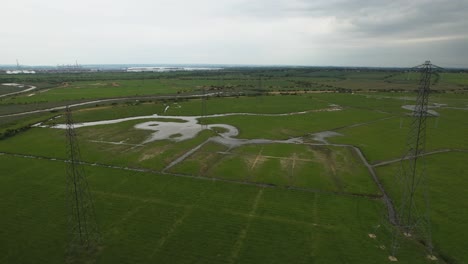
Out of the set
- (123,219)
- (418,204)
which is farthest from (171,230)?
(418,204)

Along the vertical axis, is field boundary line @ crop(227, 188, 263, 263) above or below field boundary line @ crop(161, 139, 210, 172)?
below

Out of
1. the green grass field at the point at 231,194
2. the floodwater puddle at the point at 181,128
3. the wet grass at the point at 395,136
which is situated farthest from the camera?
the floodwater puddle at the point at 181,128

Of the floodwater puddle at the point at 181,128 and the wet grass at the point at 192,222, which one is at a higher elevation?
the floodwater puddle at the point at 181,128

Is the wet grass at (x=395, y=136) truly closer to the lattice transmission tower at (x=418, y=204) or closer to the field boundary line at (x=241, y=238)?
the lattice transmission tower at (x=418, y=204)

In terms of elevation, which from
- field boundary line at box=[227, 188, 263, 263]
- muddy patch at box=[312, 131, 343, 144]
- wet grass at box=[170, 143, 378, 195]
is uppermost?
muddy patch at box=[312, 131, 343, 144]

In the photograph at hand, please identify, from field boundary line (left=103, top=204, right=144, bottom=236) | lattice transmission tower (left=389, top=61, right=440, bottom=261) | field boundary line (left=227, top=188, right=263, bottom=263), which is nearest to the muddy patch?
lattice transmission tower (left=389, top=61, right=440, bottom=261)

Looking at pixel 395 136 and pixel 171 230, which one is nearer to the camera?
pixel 171 230

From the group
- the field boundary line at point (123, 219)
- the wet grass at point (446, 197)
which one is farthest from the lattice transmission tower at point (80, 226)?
the wet grass at point (446, 197)

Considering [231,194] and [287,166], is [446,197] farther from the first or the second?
[231,194]

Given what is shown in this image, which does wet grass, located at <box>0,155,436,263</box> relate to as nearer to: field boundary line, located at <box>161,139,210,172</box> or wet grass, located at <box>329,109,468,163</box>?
field boundary line, located at <box>161,139,210,172</box>
